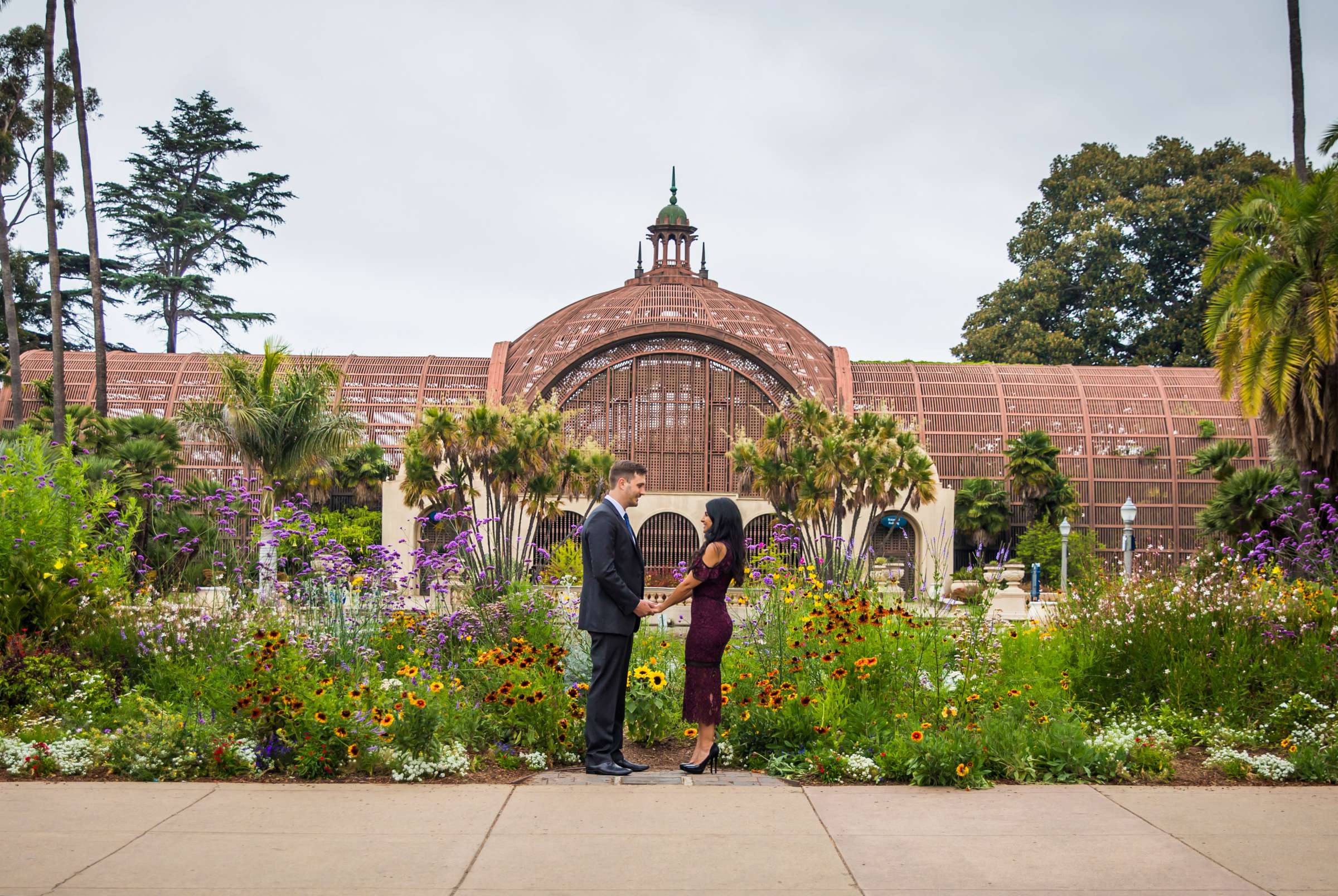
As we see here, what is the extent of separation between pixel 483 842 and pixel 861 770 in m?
2.31

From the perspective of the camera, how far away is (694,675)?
687cm

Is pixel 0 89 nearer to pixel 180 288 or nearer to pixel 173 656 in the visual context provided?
pixel 180 288

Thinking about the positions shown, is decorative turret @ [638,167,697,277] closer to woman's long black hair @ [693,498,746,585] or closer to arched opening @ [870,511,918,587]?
arched opening @ [870,511,918,587]

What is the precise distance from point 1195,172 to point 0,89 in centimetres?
3972

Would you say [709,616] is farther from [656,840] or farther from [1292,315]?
[1292,315]

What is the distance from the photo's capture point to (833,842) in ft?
17.3

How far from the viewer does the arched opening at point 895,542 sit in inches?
1102

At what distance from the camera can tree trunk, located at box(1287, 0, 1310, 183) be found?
2156 centimetres

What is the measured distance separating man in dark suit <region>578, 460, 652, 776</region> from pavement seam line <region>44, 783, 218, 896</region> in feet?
6.72

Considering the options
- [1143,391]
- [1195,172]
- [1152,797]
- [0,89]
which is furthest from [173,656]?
[1195,172]

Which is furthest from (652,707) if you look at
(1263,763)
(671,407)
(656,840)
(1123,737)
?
(671,407)

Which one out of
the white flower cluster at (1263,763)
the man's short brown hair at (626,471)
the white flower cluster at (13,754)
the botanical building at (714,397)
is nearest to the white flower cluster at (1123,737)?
the white flower cluster at (1263,763)

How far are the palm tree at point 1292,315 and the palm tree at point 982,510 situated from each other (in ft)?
33.0

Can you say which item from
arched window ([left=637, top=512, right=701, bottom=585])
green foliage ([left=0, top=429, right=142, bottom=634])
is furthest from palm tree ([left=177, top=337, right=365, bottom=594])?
green foliage ([left=0, top=429, right=142, bottom=634])
